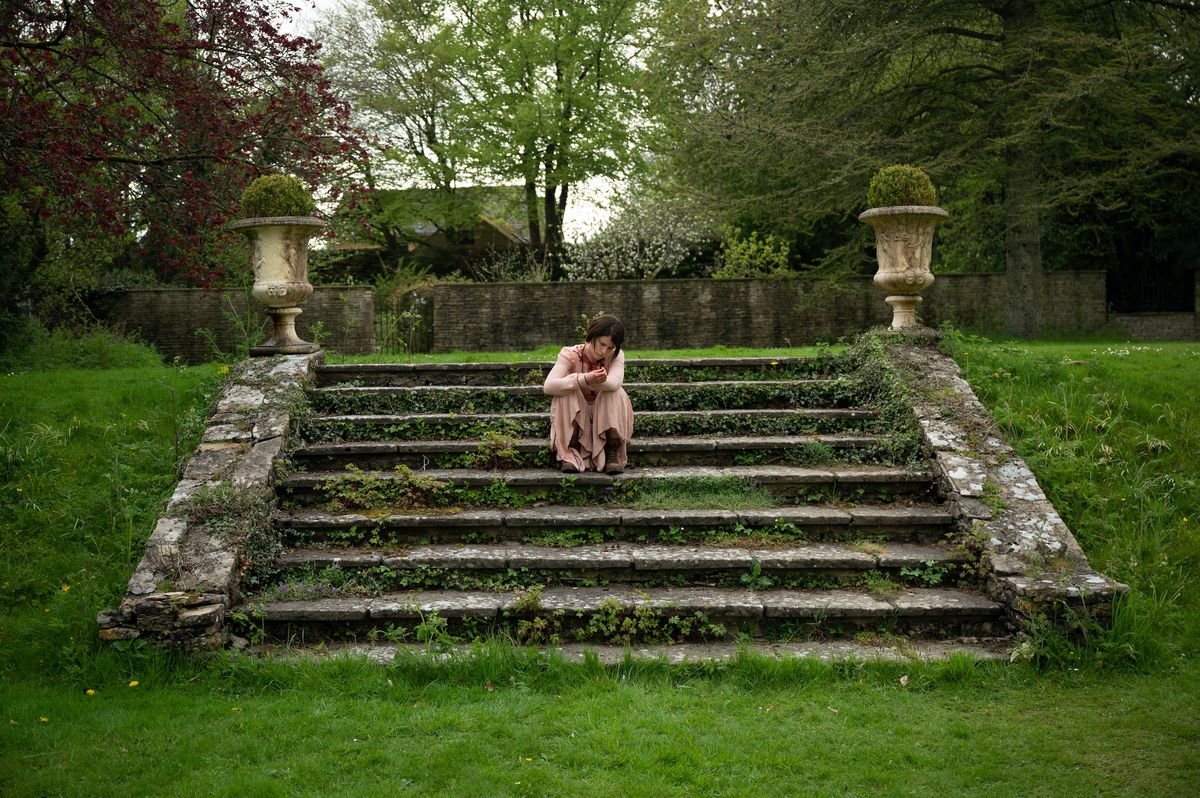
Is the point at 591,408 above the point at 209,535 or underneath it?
above

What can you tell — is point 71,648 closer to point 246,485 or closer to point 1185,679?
point 246,485

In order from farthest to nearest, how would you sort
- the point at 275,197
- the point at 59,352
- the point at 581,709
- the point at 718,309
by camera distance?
the point at 718,309
the point at 59,352
the point at 275,197
the point at 581,709

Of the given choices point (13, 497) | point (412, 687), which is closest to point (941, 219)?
point (412, 687)

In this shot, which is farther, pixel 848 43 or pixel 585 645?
pixel 848 43

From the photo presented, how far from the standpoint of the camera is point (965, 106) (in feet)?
50.6

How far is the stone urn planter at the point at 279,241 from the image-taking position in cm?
771

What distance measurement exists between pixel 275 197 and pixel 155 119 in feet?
9.04

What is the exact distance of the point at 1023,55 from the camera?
1343 cm

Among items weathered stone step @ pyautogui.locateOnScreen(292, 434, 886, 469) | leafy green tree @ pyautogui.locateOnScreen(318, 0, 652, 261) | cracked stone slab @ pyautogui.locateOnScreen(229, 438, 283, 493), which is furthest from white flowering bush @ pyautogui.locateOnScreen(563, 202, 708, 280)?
cracked stone slab @ pyautogui.locateOnScreen(229, 438, 283, 493)

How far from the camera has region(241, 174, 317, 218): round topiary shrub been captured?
25.3 feet

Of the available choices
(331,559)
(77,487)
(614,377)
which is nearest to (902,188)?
(614,377)

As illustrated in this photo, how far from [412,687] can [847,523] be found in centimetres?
308

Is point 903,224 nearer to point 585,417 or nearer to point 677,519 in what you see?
point 585,417

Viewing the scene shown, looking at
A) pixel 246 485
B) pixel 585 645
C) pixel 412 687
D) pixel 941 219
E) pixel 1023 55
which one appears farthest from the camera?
pixel 1023 55
